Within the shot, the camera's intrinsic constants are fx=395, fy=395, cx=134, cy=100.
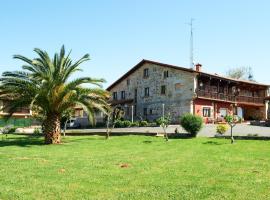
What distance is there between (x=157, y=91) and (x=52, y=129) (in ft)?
97.1

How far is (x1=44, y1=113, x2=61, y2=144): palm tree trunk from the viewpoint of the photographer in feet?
83.6

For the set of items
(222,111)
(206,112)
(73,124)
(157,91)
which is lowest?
(73,124)

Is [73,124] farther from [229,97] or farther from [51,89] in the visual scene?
[51,89]

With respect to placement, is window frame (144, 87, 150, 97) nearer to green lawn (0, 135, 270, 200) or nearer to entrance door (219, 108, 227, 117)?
entrance door (219, 108, 227, 117)

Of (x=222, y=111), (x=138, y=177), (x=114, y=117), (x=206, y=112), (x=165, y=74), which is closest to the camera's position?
(x=138, y=177)

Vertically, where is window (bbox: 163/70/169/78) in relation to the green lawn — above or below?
above

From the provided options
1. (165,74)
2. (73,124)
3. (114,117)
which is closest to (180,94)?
(165,74)

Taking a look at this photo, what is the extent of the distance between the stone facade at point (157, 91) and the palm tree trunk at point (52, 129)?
26.1m

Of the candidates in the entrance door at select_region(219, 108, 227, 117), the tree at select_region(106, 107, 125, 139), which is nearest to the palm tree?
the tree at select_region(106, 107, 125, 139)

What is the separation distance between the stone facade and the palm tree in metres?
24.8

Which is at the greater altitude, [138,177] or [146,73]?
→ [146,73]

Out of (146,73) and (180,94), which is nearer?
(180,94)

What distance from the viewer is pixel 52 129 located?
2570 cm

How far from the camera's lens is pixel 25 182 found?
418 inches
